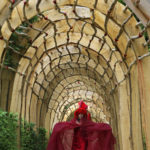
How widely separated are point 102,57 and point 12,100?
297cm

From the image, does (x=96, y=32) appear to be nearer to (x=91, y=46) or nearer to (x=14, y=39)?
(x=91, y=46)

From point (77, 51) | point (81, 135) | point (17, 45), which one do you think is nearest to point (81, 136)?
point (81, 135)

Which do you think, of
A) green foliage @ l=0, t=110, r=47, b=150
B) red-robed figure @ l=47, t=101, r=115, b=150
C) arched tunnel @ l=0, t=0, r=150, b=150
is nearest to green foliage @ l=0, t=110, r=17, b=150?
green foliage @ l=0, t=110, r=47, b=150

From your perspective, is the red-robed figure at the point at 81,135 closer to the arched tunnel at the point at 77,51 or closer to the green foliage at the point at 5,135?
the arched tunnel at the point at 77,51

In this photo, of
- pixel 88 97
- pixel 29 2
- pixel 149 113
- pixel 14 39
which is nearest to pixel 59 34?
pixel 14 39

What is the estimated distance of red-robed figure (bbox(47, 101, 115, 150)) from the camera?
5586 millimetres

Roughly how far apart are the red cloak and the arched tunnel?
1.43 ft

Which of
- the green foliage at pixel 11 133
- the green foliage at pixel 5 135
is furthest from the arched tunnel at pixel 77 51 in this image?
the green foliage at pixel 5 135

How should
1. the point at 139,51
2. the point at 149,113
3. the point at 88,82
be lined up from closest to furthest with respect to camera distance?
the point at 149,113 < the point at 139,51 < the point at 88,82

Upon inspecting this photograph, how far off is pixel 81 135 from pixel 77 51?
435 cm

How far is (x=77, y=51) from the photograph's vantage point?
9547mm

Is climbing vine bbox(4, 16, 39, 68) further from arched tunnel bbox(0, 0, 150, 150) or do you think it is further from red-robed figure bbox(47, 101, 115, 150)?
red-robed figure bbox(47, 101, 115, 150)

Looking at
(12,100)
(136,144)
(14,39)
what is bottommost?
(136,144)

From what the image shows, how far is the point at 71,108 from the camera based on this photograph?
19516 millimetres
